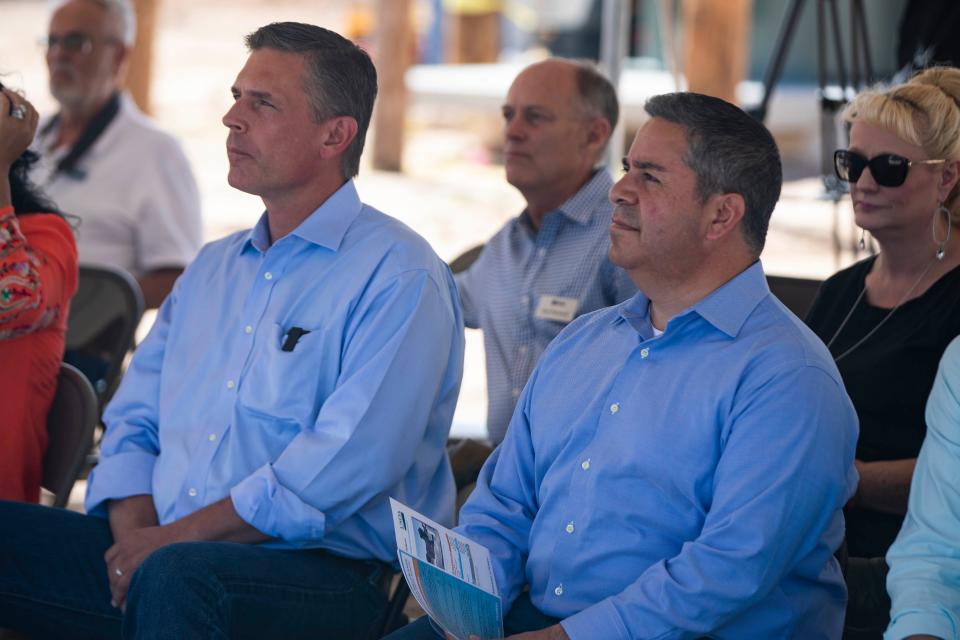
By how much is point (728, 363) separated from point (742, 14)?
6.35 metres

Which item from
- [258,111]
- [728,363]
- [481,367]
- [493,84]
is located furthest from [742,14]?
[728,363]

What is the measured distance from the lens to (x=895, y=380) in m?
2.79

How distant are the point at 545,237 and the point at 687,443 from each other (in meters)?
1.53

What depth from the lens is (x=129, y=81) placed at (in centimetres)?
836

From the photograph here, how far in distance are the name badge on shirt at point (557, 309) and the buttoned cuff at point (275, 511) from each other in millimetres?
1092

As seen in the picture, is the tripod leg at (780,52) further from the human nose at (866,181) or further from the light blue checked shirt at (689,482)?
the light blue checked shirt at (689,482)

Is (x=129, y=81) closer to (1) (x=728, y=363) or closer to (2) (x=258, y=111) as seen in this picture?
(2) (x=258, y=111)

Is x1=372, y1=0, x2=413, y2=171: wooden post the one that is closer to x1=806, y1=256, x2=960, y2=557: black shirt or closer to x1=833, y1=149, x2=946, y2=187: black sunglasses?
x1=833, y1=149, x2=946, y2=187: black sunglasses

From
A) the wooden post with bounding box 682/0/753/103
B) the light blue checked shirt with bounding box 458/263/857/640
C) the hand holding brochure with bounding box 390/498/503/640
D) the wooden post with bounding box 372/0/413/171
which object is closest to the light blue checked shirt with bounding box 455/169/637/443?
the light blue checked shirt with bounding box 458/263/857/640

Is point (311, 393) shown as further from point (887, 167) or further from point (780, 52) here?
point (780, 52)

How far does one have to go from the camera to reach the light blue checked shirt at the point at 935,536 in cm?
196

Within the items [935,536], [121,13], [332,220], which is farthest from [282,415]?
[121,13]

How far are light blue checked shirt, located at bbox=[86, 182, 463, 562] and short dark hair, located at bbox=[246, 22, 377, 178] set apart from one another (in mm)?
183

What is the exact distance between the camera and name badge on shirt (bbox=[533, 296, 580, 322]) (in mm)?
3455
